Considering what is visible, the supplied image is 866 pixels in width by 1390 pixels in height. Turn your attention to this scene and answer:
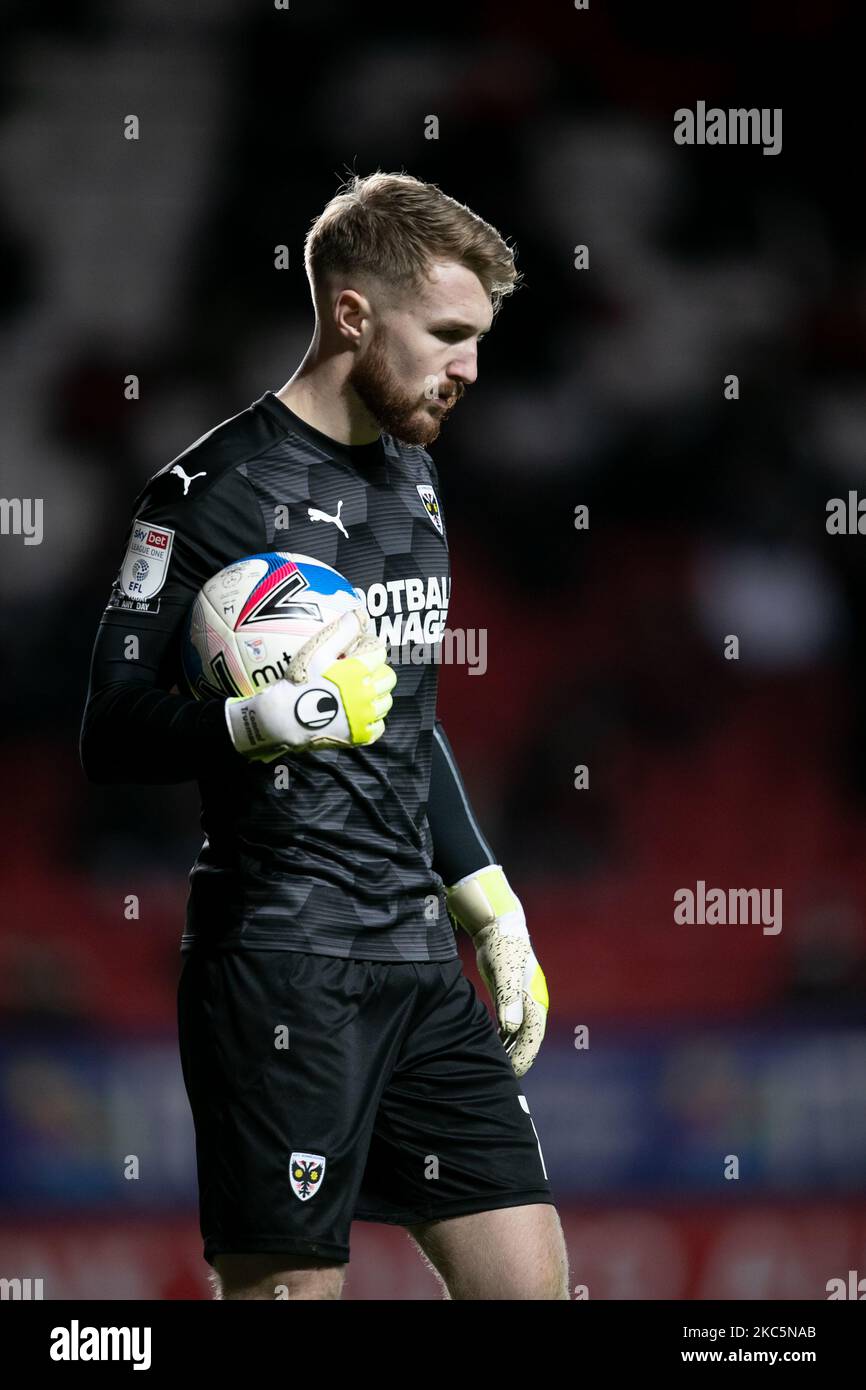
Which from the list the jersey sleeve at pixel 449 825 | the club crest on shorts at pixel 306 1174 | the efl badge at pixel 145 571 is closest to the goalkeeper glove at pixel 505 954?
the jersey sleeve at pixel 449 825

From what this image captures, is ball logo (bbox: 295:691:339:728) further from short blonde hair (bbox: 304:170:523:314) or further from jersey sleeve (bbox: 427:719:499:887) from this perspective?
short blonde hair (bbox: 304:170:523:314)

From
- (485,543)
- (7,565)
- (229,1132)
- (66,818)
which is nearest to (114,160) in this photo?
(7,565)

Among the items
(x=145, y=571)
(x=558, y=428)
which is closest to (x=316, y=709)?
(x=145, y=571)

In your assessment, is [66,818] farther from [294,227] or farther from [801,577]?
[801,577]

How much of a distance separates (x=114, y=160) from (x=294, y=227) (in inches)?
18.2

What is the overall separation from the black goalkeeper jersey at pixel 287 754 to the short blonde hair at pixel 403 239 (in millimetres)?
193

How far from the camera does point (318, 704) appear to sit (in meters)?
1.84

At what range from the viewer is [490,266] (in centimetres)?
213

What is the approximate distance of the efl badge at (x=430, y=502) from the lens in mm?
2221

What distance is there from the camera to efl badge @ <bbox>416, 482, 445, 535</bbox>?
7.29 ft

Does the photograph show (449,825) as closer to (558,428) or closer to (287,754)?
(287,754)

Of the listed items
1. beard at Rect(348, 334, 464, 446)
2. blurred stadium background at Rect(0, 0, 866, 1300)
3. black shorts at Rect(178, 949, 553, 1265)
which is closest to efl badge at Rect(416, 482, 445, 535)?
beard at Rect(348, 334, 464, 446)

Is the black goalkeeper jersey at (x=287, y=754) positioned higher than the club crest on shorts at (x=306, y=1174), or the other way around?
the black goalkeeper jersey at (x=287, y=754)

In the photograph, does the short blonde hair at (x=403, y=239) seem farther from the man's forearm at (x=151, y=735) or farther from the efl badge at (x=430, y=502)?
the man's forearm at (x=151, y=735)
